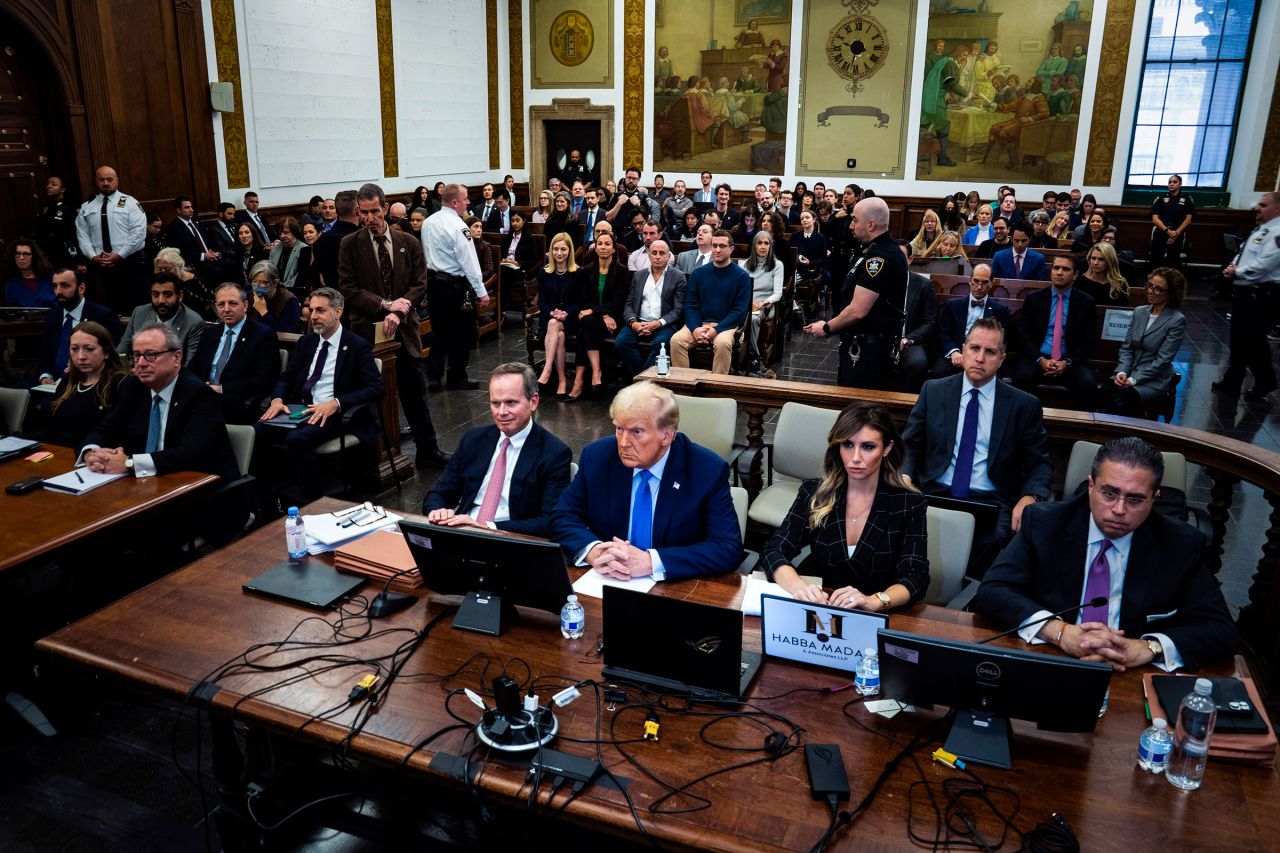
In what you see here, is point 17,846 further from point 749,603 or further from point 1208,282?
point 1208,282

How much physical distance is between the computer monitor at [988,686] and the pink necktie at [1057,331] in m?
4.75

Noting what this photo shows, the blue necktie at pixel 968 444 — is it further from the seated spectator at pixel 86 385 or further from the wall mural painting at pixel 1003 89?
the wall mural painting at pixel 1003 89

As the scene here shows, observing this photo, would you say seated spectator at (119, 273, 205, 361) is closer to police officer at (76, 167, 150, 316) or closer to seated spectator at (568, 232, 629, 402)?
seated spectator at (568, 232, 629, 402)

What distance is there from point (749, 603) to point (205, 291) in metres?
7.73

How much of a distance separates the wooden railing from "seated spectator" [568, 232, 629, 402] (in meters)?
2.38

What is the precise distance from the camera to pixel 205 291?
871cm

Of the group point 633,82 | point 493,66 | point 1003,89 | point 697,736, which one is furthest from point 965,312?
point 493,66

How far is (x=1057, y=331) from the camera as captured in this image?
6238 mm

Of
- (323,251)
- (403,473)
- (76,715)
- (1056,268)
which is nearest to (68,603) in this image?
(76,715)

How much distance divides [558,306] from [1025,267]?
4.09 m

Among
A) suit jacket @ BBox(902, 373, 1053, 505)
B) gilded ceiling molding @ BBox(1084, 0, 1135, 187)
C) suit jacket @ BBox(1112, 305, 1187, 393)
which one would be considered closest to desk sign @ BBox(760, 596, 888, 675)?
suit jacket @ BBox(902, 373, 1053, 505)

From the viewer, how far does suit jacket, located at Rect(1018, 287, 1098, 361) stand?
20.1ft

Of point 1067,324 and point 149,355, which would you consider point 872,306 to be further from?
point 149,355

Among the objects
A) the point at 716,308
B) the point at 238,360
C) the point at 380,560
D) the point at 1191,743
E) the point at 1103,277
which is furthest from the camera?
the point at 716,308
